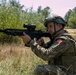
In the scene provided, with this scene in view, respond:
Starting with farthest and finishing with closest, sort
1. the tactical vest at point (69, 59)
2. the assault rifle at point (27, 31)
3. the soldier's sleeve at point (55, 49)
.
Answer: the assault rifle at point (27, 31)
the tactical vest at point (69, 59)
the soldier's sleeve at point (55, 49)

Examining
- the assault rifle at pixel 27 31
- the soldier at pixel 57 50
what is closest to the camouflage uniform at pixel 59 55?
the soldier at pixel 57 50

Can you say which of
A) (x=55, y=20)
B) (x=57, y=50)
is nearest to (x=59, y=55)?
(x=57, y=50)

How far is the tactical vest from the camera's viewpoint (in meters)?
5.30

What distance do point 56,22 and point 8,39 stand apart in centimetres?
914

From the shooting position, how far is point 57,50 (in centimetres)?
521

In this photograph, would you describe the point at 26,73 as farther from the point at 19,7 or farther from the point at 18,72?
the point at 19,7

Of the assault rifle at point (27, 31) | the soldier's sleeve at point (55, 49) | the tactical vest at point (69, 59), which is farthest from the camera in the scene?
the assault rifle at point (27, 31)

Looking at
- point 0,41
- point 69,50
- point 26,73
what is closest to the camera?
point 69,50

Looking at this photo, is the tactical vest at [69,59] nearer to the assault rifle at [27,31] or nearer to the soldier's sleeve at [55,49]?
the soldier's sleeve at [55,49]

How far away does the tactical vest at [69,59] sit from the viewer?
5.30 meters

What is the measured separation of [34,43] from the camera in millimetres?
5320

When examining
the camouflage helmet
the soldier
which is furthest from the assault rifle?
the camouflage helmet

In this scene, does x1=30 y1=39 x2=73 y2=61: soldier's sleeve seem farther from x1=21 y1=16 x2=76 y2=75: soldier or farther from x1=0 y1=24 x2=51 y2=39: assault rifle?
x1=0 y1=24 x2=51 y2=39: assault rifle

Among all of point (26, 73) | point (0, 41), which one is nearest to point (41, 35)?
point (26, 73)
